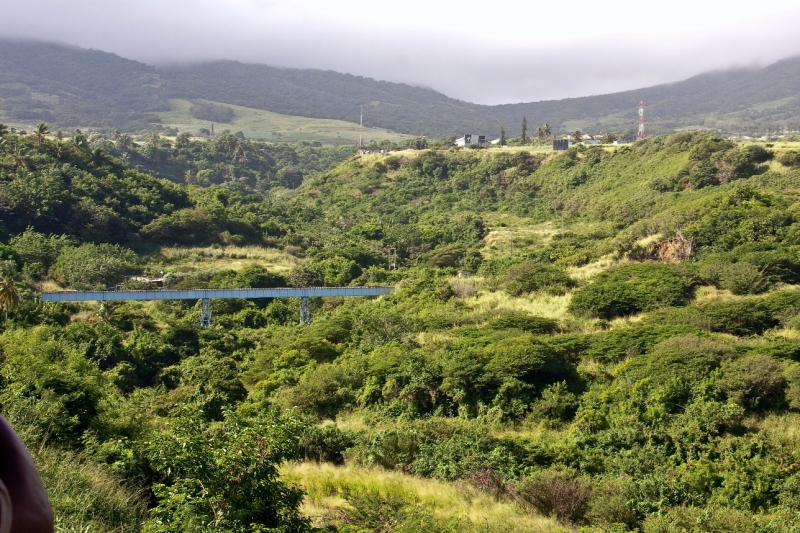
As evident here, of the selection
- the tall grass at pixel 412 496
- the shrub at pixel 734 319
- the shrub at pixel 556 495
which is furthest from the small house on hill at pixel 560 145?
the shrub at pixel 556 495

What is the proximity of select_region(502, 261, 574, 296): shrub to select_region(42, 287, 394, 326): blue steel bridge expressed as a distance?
24.0 feet

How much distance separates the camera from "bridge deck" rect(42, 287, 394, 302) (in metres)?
30.4

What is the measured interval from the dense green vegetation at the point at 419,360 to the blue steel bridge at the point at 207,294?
0.59 m

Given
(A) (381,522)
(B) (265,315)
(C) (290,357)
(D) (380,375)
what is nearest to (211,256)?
(B) (265,315)

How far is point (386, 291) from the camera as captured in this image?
116ft

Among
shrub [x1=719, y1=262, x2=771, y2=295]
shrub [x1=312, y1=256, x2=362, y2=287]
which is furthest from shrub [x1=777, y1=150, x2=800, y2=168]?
shrub [x1=312, y1=256, x2=362, y2=287]

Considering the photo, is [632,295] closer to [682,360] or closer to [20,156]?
[682,360]

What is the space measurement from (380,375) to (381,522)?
34.6ft

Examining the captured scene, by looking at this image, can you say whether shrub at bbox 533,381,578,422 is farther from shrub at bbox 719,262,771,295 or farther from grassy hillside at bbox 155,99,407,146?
grassy hillside at bbox 155,99,407,146

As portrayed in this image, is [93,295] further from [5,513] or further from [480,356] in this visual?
[5,513]

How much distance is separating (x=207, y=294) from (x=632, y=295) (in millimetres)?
18977

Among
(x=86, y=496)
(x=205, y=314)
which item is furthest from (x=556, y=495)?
(x=205, y=314)

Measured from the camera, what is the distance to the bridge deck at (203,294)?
99.9 feet

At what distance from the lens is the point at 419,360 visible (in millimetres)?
20828
